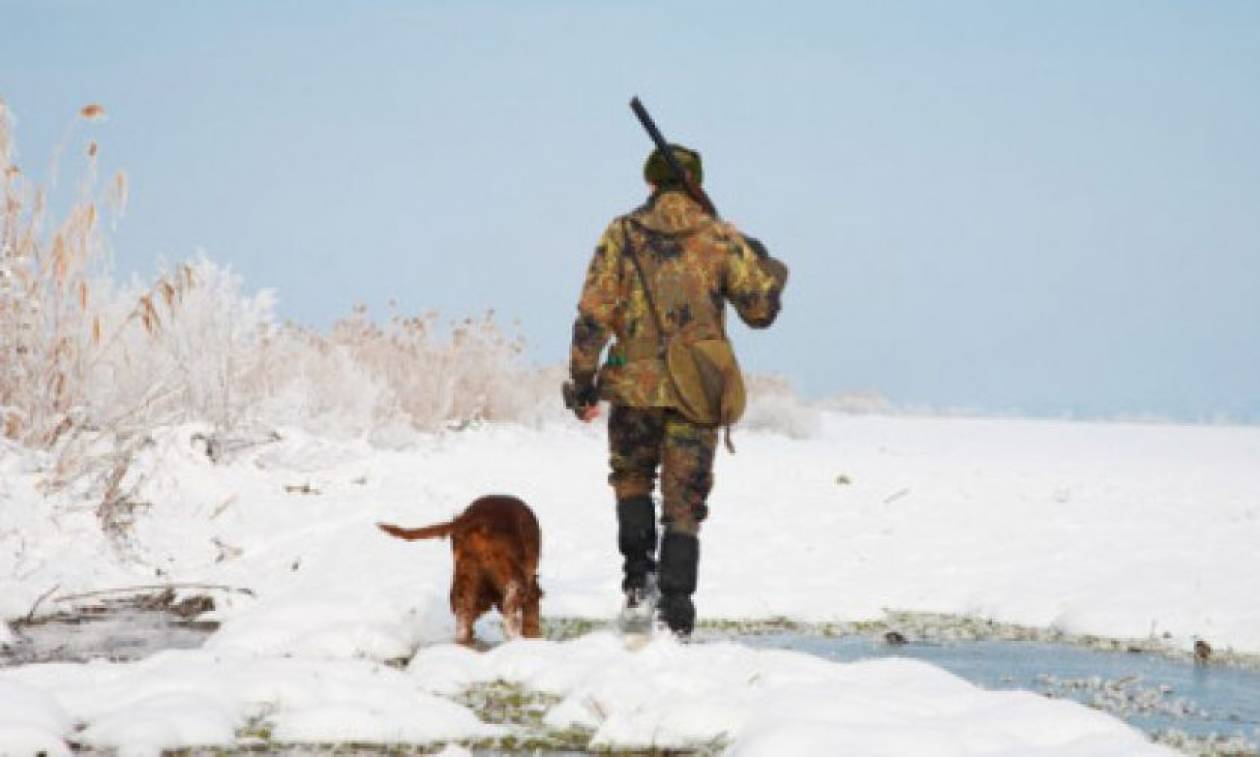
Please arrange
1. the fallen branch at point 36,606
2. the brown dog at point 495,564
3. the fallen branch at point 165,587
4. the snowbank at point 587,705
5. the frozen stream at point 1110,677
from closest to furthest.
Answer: the snowbank at point 587,705 < the frozen stream at point 1110,677 < the brown dog at point 495,564 < the fallen branch at point 36,606 < the fallen branch at point 165,587

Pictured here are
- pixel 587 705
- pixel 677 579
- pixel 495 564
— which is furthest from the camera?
pixel 677 579

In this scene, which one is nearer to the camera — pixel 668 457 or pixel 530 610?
pixel 530 610

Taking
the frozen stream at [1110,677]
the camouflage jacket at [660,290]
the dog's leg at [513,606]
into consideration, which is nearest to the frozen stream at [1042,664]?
the frozen stream at [1110,677]

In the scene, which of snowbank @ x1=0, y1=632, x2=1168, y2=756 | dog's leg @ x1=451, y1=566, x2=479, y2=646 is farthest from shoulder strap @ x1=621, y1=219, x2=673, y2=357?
snowbank @ x1=0, y1=632, x2=1168, y2=756

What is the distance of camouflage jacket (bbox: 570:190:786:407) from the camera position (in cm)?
701

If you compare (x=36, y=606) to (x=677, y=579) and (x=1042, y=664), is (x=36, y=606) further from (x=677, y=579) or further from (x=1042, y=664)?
(x=1042, y=664)

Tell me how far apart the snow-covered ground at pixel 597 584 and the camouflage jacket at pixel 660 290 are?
1276mm

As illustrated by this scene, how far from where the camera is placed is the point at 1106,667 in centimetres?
748

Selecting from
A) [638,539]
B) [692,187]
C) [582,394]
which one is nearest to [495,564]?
[638,539]

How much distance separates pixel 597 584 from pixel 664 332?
2.92 m

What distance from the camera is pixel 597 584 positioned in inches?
373

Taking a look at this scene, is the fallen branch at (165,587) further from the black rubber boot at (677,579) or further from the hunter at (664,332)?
the black rubber boot at (677,579)

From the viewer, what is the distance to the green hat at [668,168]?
7.24 m

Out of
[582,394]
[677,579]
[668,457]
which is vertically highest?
[582,394]
